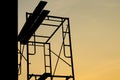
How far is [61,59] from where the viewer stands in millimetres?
13773

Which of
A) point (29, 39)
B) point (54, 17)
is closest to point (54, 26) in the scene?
point (54, 17)
